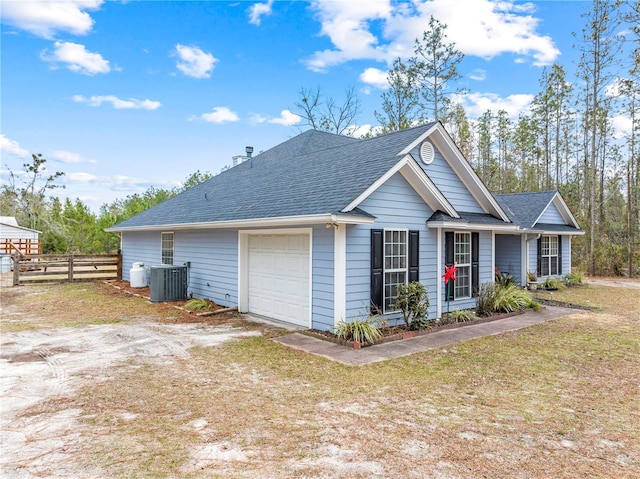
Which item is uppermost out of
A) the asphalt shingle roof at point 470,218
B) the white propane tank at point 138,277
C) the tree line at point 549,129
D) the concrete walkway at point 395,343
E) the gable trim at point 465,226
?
the tree line at point 549,129

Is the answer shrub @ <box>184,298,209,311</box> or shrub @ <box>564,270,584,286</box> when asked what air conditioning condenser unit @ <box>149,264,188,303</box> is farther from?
shrub @ <box>564,270,584,286</box>

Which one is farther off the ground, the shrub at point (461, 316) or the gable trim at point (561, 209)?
the gable trim at point (561, 209)

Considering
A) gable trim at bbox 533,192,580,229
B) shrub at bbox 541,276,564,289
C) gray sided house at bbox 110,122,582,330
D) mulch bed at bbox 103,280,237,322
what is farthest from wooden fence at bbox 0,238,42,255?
gable trim at bbox 533,192,580,229

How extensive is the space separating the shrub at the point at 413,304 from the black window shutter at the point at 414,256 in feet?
1.60

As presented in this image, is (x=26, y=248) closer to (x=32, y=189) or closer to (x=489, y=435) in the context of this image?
(x=32, y=189)

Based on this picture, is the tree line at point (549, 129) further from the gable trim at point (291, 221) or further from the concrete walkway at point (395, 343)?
the gable trim at point (291, 221)

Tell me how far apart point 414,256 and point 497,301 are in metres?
3.19

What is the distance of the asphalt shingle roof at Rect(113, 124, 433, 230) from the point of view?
854 cm

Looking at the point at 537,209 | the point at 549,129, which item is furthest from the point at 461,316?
the point at 549,129

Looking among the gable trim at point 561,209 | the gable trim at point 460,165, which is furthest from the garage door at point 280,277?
the gable trim at point 561,209

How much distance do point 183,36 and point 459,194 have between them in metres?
12.0

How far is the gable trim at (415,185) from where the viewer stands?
25.6 ft

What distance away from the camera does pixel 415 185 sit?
899cm

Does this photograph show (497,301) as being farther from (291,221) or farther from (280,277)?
(291,221)
